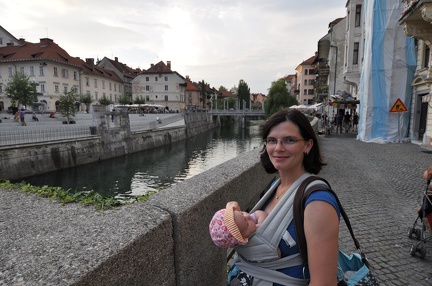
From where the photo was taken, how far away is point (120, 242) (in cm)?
150

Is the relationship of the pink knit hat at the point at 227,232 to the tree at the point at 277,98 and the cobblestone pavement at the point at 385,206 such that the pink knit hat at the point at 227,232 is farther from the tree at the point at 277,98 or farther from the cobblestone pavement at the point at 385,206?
the tree at the point at 277,98

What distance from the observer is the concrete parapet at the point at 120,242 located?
131 cm

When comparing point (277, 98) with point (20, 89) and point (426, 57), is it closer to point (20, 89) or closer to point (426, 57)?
point (426, 57)

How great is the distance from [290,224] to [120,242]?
2.92 feet

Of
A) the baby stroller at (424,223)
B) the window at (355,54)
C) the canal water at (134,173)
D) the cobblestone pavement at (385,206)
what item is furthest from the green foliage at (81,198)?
the window at (355,54)

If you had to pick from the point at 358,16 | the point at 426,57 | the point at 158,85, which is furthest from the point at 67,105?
the point at 158,85

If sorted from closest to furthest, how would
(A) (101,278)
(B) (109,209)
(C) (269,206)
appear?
(A) (101,278) → (C) (269,206) → (B) (109,209)

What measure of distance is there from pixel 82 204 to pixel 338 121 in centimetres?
2769

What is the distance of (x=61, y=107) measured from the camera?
32.1m

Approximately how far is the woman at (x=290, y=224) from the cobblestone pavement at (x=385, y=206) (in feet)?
9.09

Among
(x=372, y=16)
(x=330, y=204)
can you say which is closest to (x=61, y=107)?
(x=372, y=16)

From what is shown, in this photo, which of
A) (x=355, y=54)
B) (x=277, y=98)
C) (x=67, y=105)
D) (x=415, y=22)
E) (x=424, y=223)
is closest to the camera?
(x=424, y=223)

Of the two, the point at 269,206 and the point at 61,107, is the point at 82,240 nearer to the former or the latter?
the point at 269,206

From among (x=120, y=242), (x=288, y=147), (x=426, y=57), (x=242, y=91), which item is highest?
(x=242, y=91)
